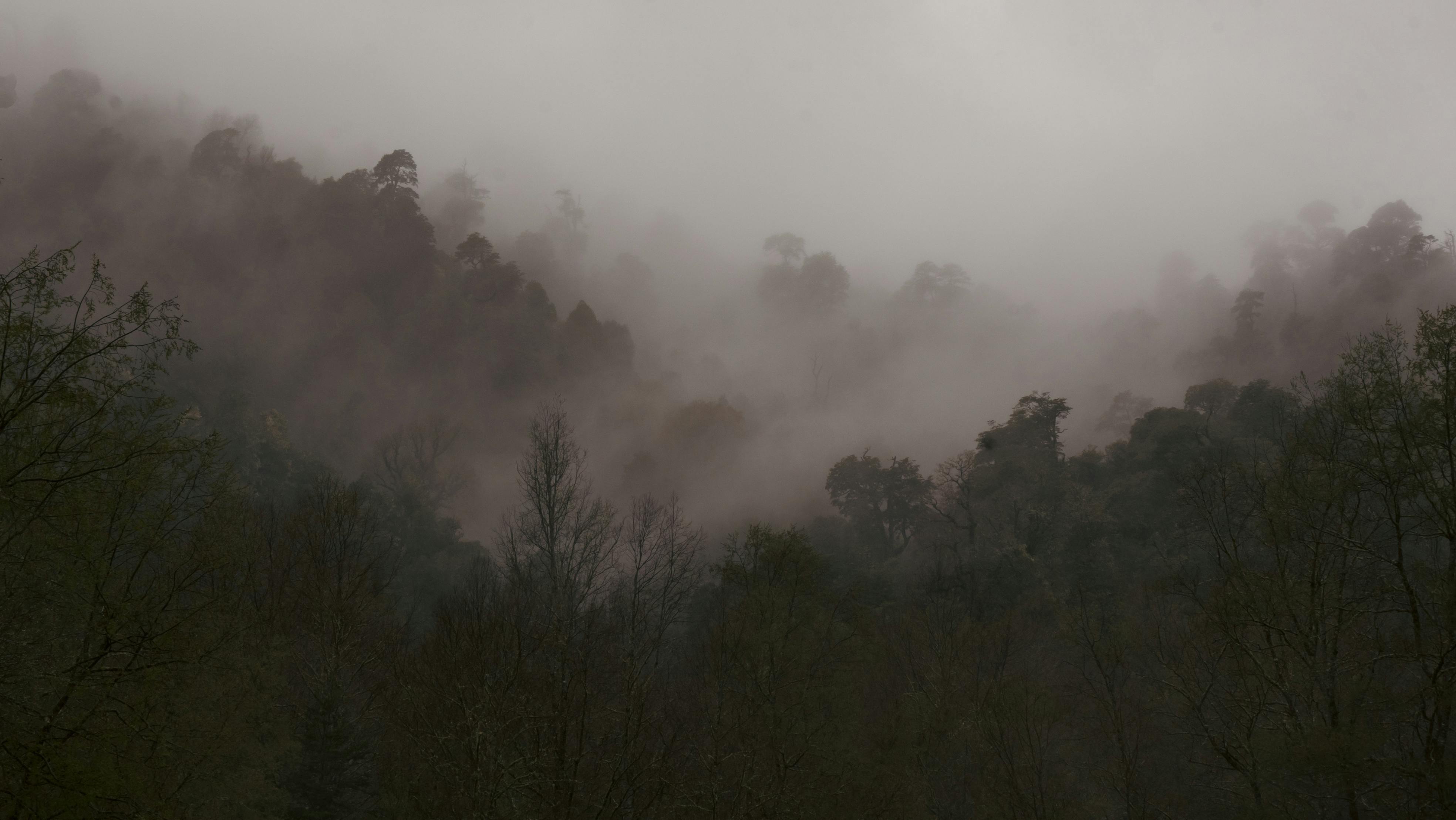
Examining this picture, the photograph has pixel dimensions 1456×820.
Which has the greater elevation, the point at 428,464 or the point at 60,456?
the point at 428,464

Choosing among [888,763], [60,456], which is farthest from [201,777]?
[888,763]

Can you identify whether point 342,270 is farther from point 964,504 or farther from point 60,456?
point 60,456

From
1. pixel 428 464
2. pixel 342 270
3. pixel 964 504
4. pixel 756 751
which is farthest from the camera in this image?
pixel 342 270

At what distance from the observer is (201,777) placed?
12219mm

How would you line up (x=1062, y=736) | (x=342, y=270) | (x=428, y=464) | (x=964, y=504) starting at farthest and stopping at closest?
(x=342, y=270) < (x=428, y=464) < (x=964, y=504) < (x=1062, y=736)

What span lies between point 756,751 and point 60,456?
530 inches

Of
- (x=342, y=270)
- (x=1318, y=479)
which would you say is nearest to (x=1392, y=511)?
(x=1318, y=479)

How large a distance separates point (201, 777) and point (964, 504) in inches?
1642

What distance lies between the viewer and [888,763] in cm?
2031

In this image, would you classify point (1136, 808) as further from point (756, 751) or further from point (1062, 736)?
point (756, 751)

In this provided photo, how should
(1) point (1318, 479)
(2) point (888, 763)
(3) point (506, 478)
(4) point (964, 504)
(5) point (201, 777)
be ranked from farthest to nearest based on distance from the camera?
(3) point (506, 478), (4) point (964, 504), (2) point (888, 763), (1) point (1318, 479), (5) point (201, 777)

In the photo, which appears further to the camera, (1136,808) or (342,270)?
(342,270)

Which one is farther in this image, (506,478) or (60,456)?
(506,478)

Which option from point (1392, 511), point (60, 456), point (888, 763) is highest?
point (60, 456)
